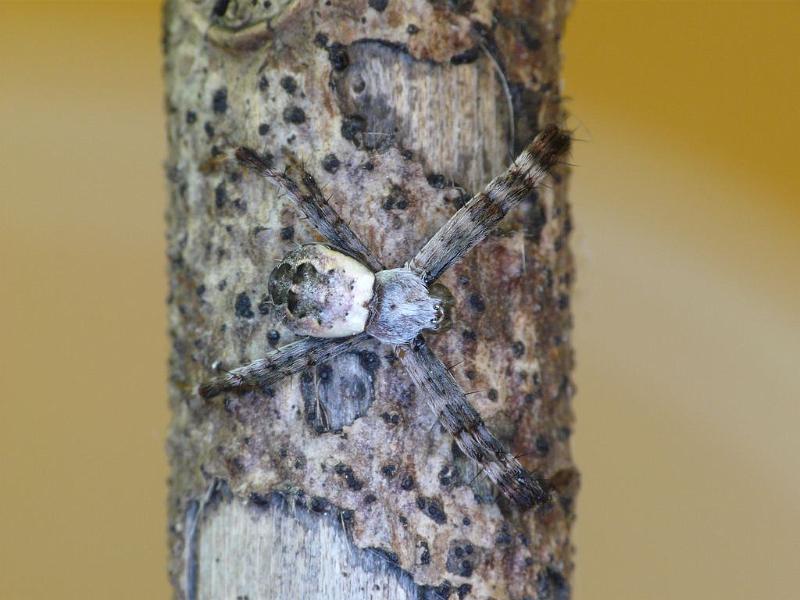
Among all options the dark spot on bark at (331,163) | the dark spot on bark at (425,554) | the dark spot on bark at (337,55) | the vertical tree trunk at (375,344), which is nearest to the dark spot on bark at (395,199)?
the vertical tree trunk at (375,344)

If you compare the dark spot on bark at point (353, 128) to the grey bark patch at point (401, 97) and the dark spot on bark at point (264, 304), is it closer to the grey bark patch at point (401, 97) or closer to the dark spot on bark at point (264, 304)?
the grey bark patch at point (401, 97)

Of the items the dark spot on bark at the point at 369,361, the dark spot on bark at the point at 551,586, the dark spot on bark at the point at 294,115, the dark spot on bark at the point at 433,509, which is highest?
the dark spot on bark at the point at 294,115

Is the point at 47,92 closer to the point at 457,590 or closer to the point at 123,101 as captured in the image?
the point at 123,101

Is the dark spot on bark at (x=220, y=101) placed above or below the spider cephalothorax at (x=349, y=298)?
above

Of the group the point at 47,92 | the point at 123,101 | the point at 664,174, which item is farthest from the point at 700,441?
the point at 47,92

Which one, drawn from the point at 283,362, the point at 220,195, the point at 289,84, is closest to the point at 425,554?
the point at 283,362

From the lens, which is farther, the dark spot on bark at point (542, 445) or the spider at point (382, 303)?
the dark spot on bark at point (542, 445)

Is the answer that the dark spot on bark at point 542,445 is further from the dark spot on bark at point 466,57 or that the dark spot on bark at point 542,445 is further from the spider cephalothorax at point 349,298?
the dark spot on bark at point 466,57
